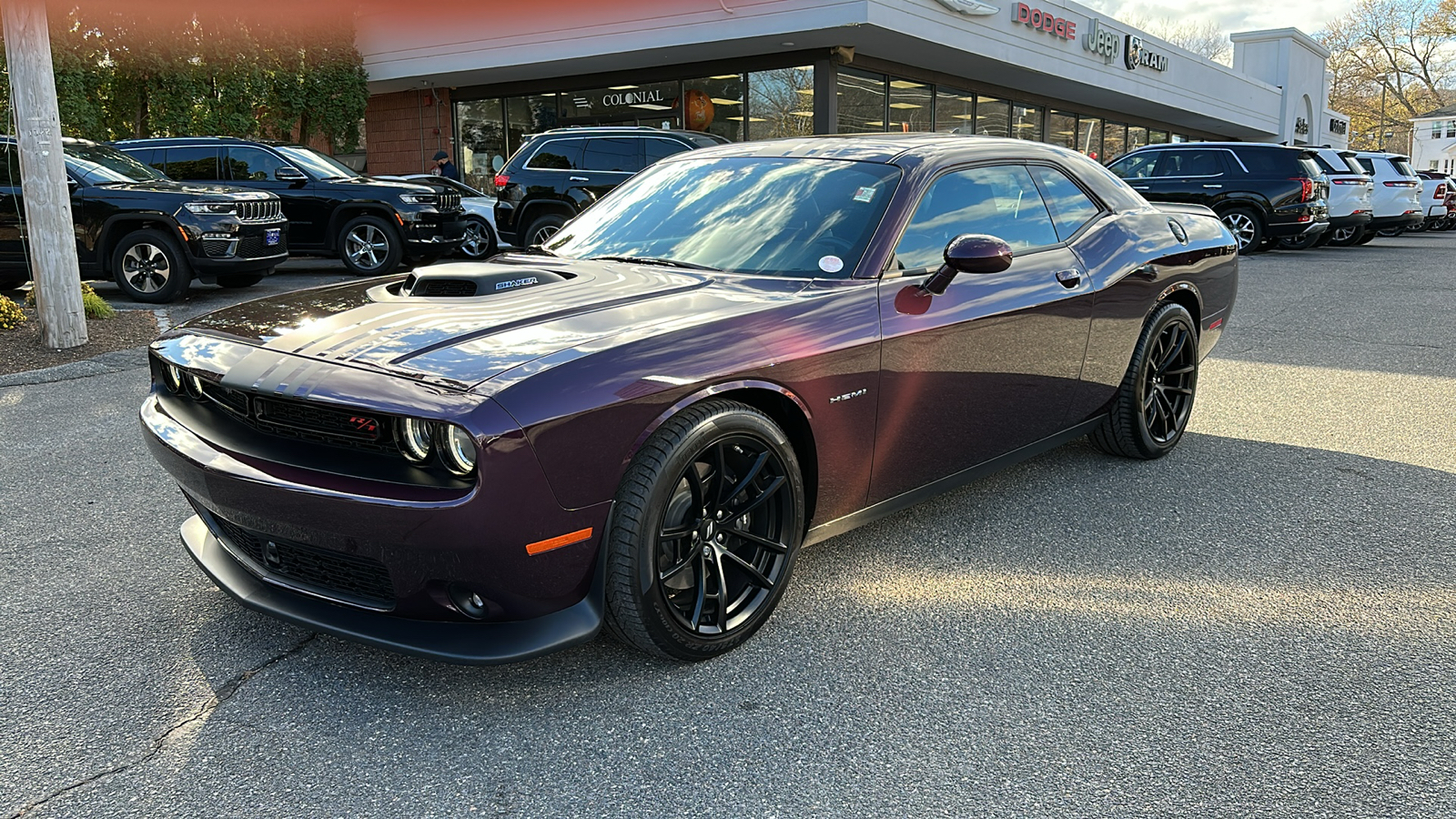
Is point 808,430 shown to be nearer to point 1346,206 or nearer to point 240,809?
point 240,809

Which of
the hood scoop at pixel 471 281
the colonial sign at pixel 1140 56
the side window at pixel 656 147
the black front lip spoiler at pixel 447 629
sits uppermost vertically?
the colonial sign at pixel 1140 56

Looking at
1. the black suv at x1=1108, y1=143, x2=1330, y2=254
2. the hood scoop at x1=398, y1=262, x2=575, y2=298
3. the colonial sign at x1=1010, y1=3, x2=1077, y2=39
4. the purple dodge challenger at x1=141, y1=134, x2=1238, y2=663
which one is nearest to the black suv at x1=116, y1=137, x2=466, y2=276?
the purple dodge challenger at x1=141, y1=134, x2=1238, y2=663

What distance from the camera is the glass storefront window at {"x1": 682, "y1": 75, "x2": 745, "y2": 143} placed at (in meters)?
20.8

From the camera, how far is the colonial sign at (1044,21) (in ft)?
72.5

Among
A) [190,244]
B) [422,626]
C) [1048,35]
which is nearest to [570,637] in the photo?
[422,626]

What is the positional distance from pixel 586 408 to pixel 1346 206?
21.4m

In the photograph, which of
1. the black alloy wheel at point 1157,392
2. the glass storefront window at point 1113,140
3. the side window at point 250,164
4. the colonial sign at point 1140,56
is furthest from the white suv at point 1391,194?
the side window at point 250,164

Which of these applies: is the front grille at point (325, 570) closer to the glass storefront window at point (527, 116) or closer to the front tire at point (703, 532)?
the front tire at point (703, 532)

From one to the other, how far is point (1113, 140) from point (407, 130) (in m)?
22.2

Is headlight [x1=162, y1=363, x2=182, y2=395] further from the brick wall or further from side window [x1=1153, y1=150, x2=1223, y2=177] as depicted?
the brick wall

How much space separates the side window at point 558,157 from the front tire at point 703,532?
35.7ft

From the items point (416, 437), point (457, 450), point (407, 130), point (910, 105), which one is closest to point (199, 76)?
point (407, 130)

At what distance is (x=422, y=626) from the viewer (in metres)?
2.71

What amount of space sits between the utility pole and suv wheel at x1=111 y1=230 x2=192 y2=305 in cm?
229
